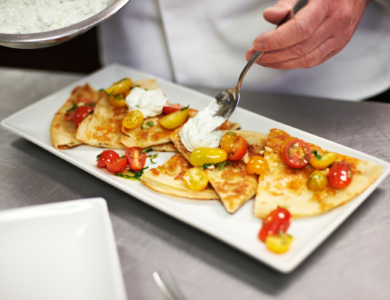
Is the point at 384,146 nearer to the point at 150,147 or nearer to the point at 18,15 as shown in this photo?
the point at 150,147

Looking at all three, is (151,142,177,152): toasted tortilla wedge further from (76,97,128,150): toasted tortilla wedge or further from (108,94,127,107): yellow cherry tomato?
(108,94,127,107): yellow cherry tomato

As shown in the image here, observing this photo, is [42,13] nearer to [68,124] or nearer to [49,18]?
[49,18]

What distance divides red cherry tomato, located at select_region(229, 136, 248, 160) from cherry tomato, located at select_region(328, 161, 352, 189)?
673mm

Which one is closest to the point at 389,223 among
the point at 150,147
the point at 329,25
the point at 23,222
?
the point at 329,25

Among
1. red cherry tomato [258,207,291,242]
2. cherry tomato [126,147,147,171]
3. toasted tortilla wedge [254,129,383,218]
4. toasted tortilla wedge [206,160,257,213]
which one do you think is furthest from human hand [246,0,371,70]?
cherry tomato [126,147,147,171]

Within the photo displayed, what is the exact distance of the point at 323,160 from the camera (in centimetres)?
255

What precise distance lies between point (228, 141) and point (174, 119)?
0.65 m

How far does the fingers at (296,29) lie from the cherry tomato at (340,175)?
3.10 ft

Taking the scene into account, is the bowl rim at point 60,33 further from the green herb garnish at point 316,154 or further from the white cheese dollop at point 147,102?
the green herb garnish at point 316,154

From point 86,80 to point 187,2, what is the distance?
155 centimetres

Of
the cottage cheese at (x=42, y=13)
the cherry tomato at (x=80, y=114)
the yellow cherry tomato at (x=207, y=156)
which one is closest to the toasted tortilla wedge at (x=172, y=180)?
the yellow cherry tomato at (x=207, y=156)

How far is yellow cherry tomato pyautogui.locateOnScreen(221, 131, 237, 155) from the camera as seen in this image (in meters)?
2.83

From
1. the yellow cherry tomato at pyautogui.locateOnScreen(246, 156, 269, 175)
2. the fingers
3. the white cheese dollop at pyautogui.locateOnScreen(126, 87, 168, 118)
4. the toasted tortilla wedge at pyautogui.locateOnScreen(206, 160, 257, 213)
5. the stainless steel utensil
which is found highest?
the fingers

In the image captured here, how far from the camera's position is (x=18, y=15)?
295 centimetres
